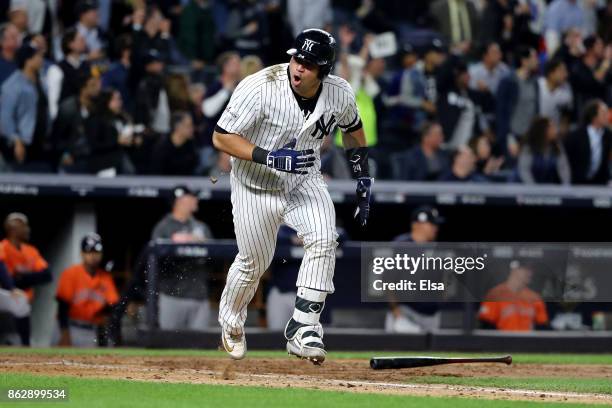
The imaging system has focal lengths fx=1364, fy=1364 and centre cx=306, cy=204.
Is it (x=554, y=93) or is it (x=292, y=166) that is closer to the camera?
(x=292, y=166)

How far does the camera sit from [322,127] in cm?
751

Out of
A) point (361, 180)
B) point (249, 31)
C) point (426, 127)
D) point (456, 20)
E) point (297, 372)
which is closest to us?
point (361, 180)

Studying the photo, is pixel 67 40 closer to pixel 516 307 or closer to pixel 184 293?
pixel 184 293

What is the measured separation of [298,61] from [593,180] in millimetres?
7082

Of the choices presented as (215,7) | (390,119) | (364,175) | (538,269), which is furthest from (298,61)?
(215,7)

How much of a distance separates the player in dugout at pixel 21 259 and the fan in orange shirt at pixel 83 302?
198 millimetres

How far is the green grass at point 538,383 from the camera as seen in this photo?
24.5 ft

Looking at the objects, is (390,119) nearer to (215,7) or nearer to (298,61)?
(215,7)

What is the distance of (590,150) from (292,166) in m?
7.21

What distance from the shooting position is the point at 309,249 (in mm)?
7426

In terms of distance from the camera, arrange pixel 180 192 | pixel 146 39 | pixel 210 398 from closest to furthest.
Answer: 1. pixel 210 398
2. pixel 180 192
3. pixel 146 39

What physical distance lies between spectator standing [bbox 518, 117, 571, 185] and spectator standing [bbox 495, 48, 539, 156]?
2.50ft

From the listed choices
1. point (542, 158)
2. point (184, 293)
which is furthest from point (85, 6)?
point (542, 158)

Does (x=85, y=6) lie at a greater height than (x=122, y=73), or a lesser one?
greater
